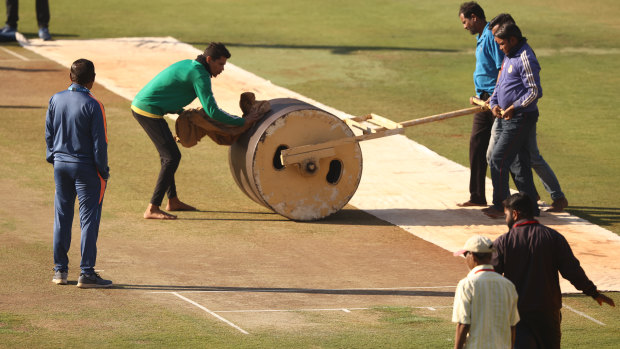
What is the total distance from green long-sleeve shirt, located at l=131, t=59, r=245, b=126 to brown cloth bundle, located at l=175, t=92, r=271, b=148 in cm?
12

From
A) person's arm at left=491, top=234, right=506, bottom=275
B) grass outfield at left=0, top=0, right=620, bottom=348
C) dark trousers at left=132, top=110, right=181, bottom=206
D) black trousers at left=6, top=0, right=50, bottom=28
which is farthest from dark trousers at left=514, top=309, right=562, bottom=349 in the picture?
black trousers at left=6, top=0, right=50, bottom=28

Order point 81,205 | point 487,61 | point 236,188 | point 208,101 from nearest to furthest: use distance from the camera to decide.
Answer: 1. point 81,205
2. point 208,101
3. point 487,61
4. point 236,188

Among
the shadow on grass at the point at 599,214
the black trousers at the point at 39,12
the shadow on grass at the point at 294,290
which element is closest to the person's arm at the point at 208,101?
the shadow on grass at the point at 294,290

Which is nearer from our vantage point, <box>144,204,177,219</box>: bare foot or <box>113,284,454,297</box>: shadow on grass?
<box>113,284,454,297</box>: shadow on grass

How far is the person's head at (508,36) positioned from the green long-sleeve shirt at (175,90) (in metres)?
2.89

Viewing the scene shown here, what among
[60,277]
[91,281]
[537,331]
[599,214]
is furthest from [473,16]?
[537,331]

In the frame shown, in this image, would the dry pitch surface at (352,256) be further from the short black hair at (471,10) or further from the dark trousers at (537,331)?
the short black hair at (471,10)

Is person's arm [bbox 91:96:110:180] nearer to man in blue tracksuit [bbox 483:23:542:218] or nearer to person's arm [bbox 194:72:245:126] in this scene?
person's arm [bbox 194:72:245:126]

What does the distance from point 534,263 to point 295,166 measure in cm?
509

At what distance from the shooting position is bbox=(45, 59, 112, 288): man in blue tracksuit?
9.14 metres

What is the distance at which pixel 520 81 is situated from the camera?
11.8m

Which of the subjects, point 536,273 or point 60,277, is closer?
point 536,273

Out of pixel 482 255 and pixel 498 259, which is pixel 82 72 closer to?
pixel 498 259

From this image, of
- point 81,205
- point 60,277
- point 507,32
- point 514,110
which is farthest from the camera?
point 514,110
